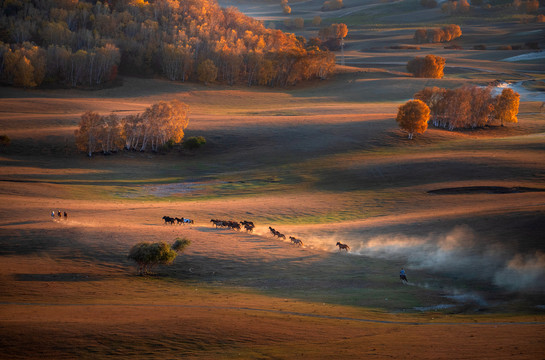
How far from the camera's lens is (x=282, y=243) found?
35.3 metres

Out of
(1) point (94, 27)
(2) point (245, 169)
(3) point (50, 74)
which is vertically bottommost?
(2) point (245, 169)

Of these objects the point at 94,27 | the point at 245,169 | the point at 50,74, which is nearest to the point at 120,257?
the point at 245,169

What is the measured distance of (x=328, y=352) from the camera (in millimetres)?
17688

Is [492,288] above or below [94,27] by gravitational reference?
below

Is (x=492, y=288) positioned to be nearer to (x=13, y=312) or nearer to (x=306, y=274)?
(x=306, y=274)

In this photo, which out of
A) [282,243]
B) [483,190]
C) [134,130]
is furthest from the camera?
[134,130]

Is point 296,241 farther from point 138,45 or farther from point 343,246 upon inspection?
point 138,45

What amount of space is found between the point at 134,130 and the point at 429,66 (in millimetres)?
93109

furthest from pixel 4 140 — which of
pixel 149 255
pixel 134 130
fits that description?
pixel 149 255

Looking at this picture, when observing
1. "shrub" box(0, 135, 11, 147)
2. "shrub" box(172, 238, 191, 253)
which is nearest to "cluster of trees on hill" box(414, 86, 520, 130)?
"shrub" box(0, 135, 11, 147)

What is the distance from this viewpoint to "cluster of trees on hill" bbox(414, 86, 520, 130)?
7944 centimetres

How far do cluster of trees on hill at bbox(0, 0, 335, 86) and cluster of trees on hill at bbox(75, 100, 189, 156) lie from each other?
5232 cm

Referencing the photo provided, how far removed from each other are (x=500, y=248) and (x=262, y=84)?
11413 cm

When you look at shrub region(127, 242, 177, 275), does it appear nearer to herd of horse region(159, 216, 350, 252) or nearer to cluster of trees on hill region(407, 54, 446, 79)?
herd of horse region(159, 216, 350, 252)
